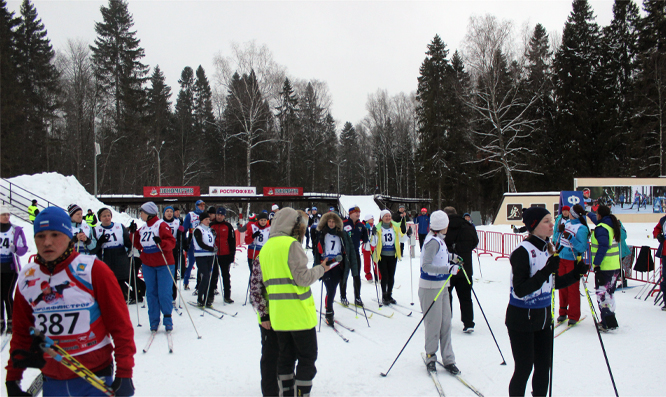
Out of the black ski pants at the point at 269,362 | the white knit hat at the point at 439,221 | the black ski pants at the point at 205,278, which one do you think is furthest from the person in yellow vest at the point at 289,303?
the black ski pants at the point at 205,278

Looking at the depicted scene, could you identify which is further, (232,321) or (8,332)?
(232,321)

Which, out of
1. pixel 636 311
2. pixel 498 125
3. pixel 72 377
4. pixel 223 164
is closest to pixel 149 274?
pixel 72 377

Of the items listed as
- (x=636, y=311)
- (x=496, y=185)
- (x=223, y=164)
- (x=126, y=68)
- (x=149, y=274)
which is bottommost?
(x=636, y=311)

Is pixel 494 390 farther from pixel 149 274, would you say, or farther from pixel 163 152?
pixel 163 152

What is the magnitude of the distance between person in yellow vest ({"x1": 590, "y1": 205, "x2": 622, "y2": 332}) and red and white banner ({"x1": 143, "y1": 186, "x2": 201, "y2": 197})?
92.2 feet

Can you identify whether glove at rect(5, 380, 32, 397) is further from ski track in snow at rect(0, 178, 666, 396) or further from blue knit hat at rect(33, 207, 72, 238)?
ski track in snow at rect(0, 178, 666, 396)

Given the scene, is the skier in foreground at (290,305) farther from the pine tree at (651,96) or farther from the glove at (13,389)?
the pine tree at (651,96)

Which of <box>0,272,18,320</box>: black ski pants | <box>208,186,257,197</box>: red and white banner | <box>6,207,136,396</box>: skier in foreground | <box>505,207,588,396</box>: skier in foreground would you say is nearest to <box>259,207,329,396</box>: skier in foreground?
<box>6,207,136,396</box>: skier in foreground

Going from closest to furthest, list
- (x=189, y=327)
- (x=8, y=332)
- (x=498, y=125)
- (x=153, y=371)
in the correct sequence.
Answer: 1. (x=153, y=371)
2. (x=8, y=332)
3. (x=189, y=327)
4. (x=498, y=125)

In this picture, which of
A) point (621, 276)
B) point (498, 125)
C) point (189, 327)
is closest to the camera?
point (189, 327)

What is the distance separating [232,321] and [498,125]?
25.7 m

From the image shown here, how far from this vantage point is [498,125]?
26.6 meters

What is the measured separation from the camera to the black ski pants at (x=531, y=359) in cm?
301

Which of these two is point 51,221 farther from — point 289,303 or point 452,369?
point 452,369
